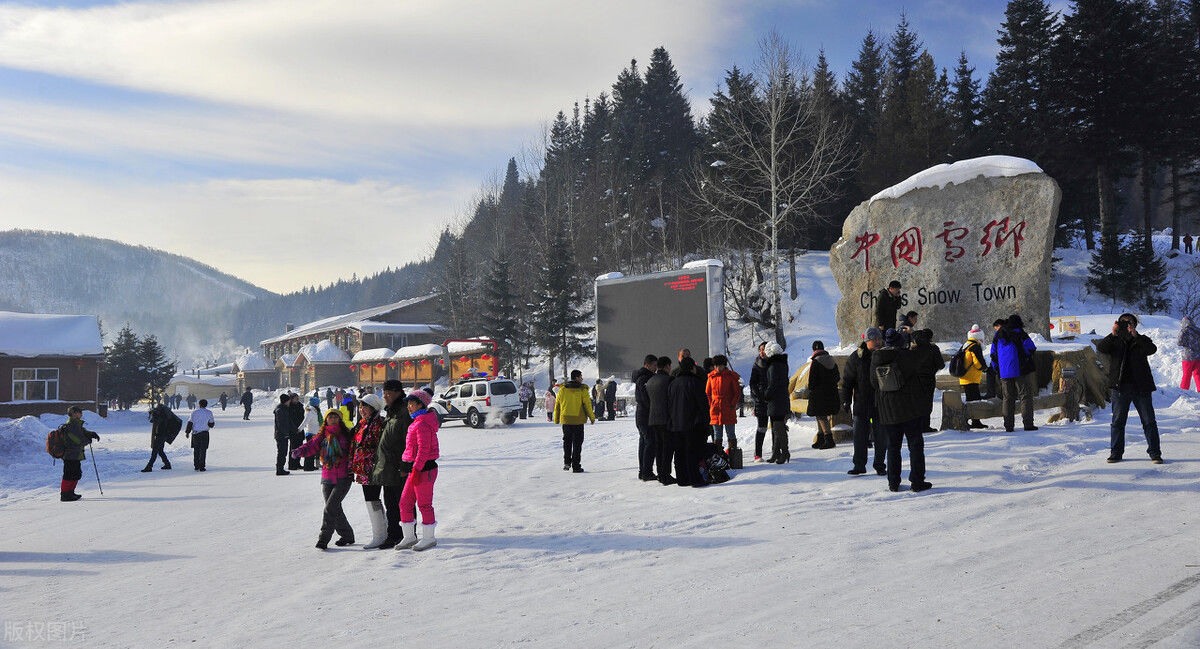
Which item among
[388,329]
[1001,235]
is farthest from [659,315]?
[388,329]

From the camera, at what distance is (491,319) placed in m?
48.4

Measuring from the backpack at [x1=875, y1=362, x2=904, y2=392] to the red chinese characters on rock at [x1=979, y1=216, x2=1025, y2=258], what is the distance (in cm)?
743

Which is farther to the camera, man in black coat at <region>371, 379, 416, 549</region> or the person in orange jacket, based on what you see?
the person in orange jacket

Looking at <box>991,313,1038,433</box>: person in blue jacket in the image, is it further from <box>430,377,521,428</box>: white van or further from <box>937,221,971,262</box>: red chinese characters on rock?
<box>430,377,521,428</box>: white van

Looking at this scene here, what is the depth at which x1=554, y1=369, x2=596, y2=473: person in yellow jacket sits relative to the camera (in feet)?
41.5

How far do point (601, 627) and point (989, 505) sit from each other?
483 cm

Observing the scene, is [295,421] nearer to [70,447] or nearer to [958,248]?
[70,447]

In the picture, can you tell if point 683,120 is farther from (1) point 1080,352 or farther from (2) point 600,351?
(1) point 1080,352

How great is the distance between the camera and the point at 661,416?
10445mm

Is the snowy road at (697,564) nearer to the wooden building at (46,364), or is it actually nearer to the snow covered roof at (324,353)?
the wooden building at (46,364)

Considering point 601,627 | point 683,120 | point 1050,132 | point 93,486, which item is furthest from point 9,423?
point 683,120

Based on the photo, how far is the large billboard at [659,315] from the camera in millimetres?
23938

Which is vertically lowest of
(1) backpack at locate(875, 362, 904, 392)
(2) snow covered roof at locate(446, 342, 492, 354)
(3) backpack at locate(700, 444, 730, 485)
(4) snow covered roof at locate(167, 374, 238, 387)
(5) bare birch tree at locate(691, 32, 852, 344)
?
(3) backpack at locate(700, 444, 730, 485)

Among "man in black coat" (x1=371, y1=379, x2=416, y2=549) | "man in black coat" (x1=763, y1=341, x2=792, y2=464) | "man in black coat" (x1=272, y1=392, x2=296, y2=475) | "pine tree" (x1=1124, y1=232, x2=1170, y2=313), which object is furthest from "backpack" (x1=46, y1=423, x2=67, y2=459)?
"pine tree" (x1=1124, y1=232, x2=1170, y2=313)
